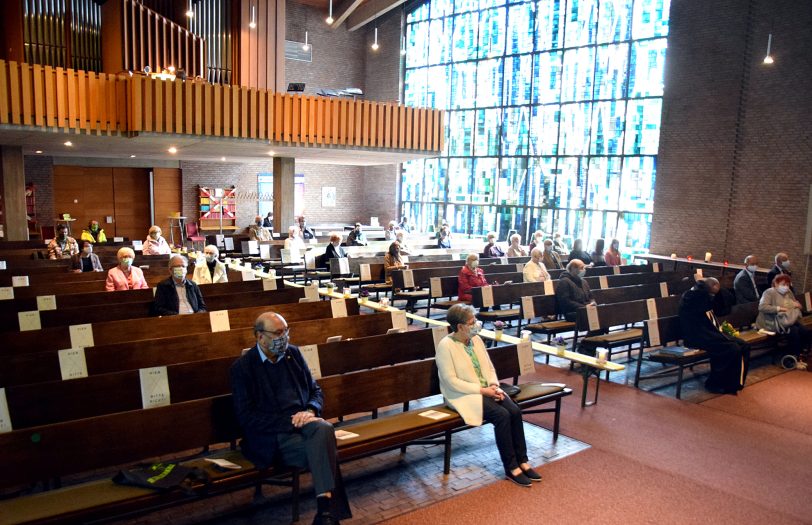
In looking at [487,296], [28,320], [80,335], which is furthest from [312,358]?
[487,296]

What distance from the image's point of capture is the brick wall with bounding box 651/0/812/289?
1283 centimetres

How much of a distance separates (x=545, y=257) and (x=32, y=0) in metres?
12.1

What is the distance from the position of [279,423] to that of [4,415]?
1474 mm

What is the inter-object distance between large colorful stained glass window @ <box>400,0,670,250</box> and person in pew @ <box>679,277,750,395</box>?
370 inches

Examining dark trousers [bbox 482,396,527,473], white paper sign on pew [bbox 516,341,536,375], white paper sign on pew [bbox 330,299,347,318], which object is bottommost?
dark trousers [bbox 482,396,527,473]

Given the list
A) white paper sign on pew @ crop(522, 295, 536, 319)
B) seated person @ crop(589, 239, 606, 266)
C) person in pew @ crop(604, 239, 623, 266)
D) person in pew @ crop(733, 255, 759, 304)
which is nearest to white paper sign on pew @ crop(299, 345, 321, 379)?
white paper sign on pew @ crop(522, 295, 536, 319)

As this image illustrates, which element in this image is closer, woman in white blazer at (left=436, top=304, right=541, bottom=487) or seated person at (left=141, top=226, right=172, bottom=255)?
woman in white blazer at (left=436, top=304, right=541, bottom=487)

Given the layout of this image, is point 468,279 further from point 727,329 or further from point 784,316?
point 784,316

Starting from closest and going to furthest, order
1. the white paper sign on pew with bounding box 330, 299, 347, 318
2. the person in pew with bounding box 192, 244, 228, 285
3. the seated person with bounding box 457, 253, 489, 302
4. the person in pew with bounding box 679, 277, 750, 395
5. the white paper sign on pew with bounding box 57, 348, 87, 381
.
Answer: the white paper sign on pew with bounding box 57, 348, 87, 381 < the white paper sign on pew with bounding box 330, 299, 347, 318 < the person in pew with bounding box 679, 277, 750, 395 < the person in pew with bounding box 192, 244, 228, 285 < the seated person with bounding box 457, 253, 489, 302

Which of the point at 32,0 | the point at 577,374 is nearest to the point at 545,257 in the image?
the point at 577,374

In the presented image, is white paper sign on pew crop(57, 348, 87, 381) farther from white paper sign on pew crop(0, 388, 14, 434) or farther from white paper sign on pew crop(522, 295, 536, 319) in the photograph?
white paper sign on pew crop(522, 295, 536, 319)

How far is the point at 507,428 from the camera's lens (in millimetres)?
4543

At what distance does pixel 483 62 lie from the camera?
66.4 ft

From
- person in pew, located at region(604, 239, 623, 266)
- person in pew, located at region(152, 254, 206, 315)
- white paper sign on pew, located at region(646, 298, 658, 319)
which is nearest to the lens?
person in pew, located at region(152, 254, 206, 315)
